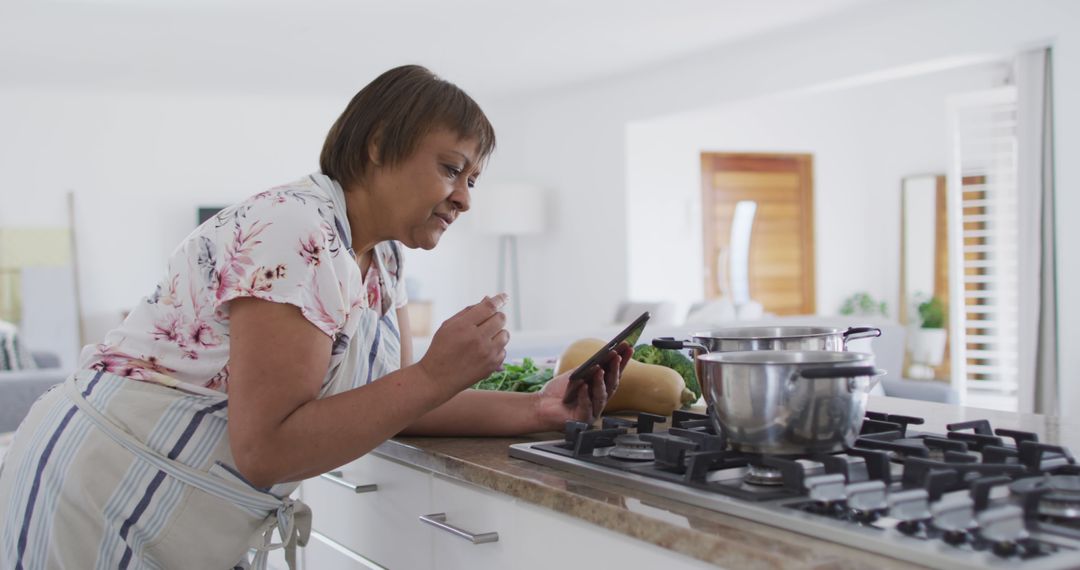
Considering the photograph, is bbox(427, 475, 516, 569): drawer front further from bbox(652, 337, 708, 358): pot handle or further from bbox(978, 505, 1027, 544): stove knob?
bbox(978, 505, 1027, 544): stove knob

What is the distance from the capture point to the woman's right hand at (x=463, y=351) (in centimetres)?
113

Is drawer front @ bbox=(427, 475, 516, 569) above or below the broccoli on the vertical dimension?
below

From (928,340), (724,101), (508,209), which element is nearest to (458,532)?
(724,101)

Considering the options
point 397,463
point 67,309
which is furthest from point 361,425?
point 67,309

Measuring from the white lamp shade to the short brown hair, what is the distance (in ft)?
23.5

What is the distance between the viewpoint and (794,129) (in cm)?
912

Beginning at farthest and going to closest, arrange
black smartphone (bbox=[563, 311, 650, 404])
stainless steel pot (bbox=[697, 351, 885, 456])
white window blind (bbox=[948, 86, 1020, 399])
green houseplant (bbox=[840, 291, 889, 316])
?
1. green houseplant (bbox=[840, 291, 889, 316])
2. white window blind (bbox=[948, 86, 1020, 399])
3. black smartphone (bbox=[563, 311, 650, 404])
4. stainless steel pot (bbox=[697, 351, 885, 456])

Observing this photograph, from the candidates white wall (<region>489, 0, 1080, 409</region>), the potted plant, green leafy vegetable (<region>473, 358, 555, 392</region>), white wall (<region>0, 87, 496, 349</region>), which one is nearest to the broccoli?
green leafy vegetable (<region>473, 358, 555, 392</region>)

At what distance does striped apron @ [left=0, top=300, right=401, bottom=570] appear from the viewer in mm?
1171

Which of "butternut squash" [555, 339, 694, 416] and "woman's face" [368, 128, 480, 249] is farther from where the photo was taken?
"butternut squash" [555, 339, 694, 416]

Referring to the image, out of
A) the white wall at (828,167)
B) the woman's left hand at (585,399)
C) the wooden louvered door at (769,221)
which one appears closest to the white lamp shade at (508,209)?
the white wall at (828,167)

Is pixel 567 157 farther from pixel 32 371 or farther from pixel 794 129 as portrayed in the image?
pixel 32 371

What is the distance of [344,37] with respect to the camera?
6512mm

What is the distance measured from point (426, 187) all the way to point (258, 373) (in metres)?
0.34
